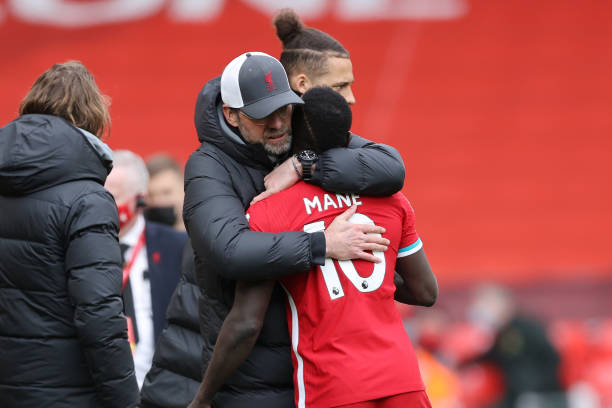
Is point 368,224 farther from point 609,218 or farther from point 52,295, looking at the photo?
point 609,218

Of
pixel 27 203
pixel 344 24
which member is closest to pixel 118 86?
pixel 344 24

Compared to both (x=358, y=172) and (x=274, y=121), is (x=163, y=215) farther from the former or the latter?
(x=358, y=172)

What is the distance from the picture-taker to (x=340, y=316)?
7.95 ft

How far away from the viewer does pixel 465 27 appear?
11.9 m

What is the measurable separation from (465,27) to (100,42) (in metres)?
4.23

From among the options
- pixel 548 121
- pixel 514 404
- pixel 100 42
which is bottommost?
pixel 514 404

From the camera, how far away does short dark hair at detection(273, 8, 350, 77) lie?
9.91 feet

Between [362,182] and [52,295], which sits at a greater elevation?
[362,182]

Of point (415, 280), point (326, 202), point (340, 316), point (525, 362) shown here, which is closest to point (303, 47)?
point (326, 202)

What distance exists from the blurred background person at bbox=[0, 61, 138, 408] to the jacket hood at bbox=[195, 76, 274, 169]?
0.32m

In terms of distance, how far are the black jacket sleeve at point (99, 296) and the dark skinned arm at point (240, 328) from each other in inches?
13.3

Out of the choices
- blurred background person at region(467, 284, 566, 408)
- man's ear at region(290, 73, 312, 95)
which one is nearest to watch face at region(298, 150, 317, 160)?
man's ear at region(290, 73, 312, 95)

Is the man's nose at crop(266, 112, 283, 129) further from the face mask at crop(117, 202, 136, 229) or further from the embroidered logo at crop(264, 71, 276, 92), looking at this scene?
the face mask at crop(117, 202, 136, 229)

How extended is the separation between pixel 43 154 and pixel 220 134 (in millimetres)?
484
